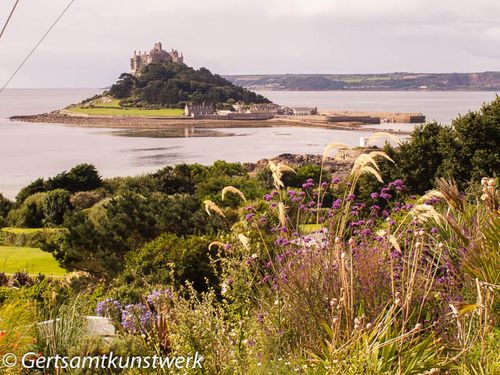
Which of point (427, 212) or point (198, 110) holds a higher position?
point (427, 212)

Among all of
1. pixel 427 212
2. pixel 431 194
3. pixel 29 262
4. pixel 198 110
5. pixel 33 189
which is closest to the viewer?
pixel 427 212

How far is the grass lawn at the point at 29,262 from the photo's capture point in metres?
11.7

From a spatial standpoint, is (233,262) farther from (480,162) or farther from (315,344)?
(480,162)

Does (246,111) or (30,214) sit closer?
(30,214)

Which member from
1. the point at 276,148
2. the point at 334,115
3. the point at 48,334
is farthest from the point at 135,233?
the point at 334,115

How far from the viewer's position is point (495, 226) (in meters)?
4.09

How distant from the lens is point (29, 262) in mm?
12422

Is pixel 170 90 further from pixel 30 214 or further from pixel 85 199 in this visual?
pixel 30 214

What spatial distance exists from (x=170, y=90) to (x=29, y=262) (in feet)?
345

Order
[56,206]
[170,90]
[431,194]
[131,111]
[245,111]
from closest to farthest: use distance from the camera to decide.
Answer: [431,194], [56,206], [131,111], [245,111], [170,90]

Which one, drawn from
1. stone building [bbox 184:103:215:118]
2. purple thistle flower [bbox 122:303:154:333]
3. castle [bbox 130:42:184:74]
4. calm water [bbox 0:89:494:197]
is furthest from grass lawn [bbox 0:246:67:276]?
castle [bbox 130:42:184:74]

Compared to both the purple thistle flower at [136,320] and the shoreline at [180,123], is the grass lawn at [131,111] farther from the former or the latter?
the purple thistle flower at [136,320]

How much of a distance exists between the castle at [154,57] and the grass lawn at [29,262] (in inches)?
5196

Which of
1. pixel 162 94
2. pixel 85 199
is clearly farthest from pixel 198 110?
pixel 85 199
